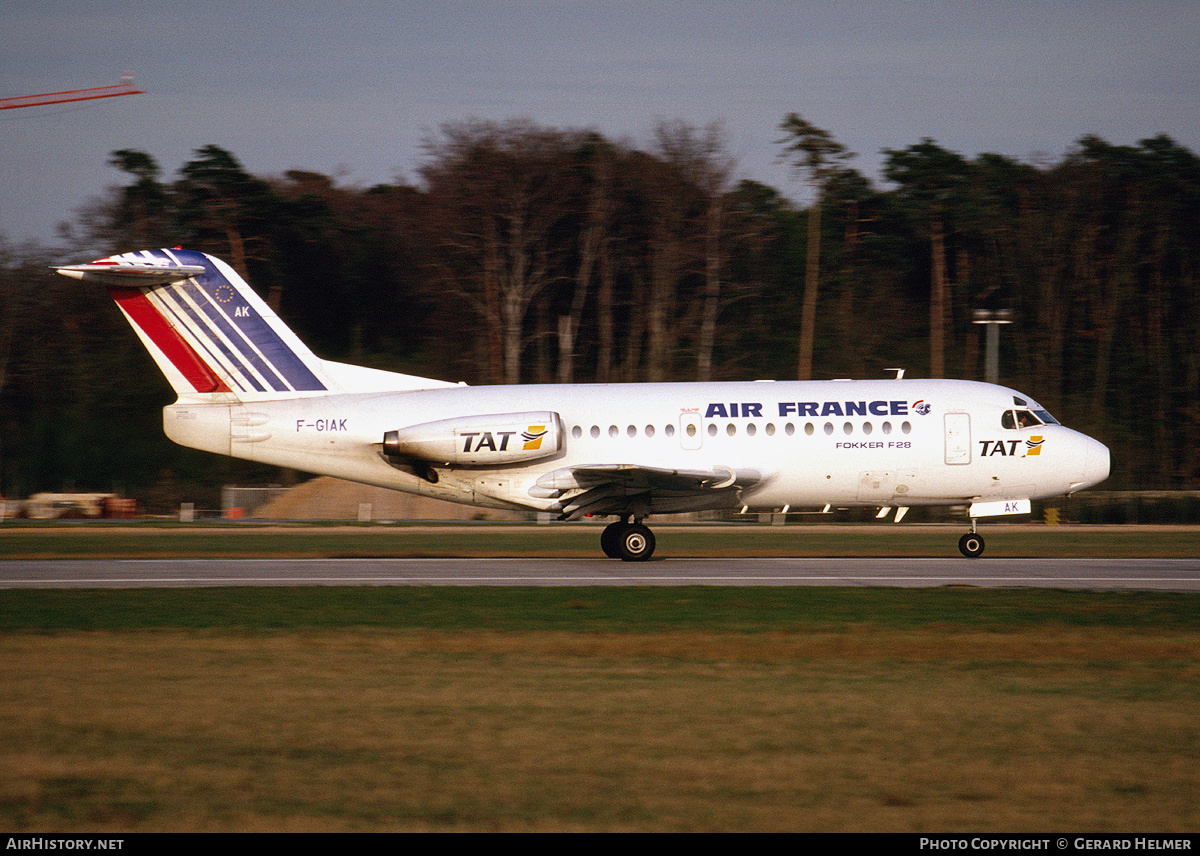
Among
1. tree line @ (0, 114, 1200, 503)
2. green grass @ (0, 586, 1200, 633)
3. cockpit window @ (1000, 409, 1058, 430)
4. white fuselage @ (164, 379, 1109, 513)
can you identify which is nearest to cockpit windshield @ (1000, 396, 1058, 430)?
cockpit window @ (1000, 409, 1058, 430)

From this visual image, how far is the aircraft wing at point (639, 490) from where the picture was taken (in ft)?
69.4

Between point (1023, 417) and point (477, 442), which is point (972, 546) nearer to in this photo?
point (1023, 417)

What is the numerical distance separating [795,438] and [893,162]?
121ft

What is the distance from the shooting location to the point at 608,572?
19359 millimetres

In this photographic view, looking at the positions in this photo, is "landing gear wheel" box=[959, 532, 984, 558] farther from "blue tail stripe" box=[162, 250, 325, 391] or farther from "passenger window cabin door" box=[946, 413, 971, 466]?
"blue tail stripe" box=[162, 250, 325, 391]

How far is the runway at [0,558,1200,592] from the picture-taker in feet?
57.5

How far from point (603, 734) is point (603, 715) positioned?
1.97 ft

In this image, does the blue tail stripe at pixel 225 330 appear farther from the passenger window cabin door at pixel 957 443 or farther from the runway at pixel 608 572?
the passenger window cabin door at pixel 957 443

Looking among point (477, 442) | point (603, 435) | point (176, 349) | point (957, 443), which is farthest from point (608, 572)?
point (176, 349)

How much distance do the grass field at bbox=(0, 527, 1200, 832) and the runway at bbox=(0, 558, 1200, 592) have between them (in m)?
2.71

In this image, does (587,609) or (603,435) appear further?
(603,435)

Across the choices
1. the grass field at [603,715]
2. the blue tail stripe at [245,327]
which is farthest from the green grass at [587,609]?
the blue tail stripe at [245,327]

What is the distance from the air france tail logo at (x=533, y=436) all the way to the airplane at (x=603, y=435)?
39 millimetres
